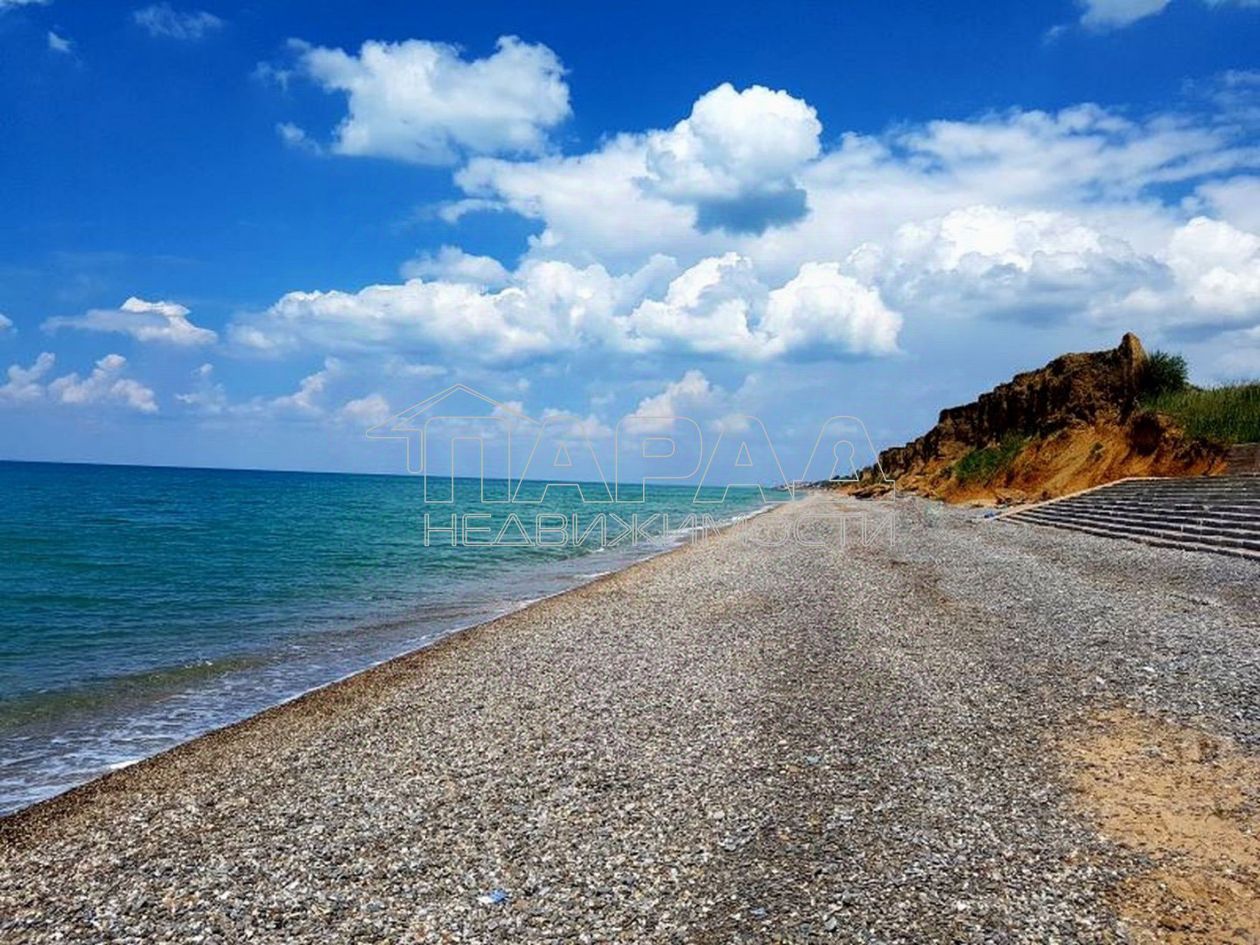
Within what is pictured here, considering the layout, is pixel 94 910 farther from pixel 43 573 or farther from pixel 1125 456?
pixel 1125 456

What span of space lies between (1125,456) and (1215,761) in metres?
42.4

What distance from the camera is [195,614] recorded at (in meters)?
20.6

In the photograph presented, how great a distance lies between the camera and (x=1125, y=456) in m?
43.6

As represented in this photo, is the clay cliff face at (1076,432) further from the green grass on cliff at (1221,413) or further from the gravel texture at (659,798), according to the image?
the gravel texture at (659,798)

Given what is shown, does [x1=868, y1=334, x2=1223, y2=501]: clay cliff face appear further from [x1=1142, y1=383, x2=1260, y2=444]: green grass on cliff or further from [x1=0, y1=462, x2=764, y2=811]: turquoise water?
[x1=0, y1=462, x2=764, y2=811]: turquoise water

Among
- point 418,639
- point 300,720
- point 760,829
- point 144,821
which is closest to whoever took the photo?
point 760,829

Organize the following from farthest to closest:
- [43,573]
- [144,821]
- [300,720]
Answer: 1. [43,573]
2. [300,720]
3. [144,821]

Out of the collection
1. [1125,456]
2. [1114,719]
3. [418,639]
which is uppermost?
[1125,456]

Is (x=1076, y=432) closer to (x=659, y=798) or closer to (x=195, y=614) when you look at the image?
(x=195, y=614)

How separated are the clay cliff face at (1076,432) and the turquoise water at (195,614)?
26689mm

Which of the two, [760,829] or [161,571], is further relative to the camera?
[161,571]

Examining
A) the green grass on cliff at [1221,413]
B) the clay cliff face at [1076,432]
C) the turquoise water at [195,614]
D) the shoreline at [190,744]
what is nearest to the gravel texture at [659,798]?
the shoreline at [190,744]

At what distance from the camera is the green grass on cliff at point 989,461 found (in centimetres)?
6144

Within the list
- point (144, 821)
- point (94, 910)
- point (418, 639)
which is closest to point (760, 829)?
point (94, 910)
